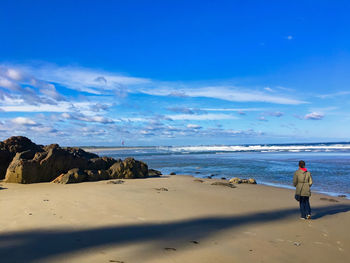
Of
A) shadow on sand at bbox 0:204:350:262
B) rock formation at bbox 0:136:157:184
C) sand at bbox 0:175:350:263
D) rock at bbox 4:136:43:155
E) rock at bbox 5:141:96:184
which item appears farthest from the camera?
rock at bbox 4:136:43:155

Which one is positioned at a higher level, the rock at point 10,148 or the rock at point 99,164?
the rock at point 10,148

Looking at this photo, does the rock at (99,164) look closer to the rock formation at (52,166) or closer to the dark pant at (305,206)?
the rock formation at (52,166)

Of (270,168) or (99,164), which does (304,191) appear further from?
(270,168)

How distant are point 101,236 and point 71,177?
8.34 m

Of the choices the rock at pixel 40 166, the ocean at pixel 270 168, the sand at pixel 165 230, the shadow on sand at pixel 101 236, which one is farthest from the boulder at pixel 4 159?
the shadow on sand at pixel 101 236

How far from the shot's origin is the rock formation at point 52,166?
12.5 m

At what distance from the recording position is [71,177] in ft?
41.8

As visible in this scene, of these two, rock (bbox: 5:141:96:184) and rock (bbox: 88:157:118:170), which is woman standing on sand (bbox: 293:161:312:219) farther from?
rock (bbox: 88:157:118:170)

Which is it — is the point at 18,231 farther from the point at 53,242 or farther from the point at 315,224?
the point at 315,224

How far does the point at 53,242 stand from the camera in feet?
15.6

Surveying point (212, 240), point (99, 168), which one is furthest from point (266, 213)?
point (99, 168)

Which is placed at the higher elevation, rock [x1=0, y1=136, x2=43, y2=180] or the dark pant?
rock [x1=0, y1=136, x2=43, y2=180]

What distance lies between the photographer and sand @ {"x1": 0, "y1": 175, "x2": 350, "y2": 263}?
4465mm

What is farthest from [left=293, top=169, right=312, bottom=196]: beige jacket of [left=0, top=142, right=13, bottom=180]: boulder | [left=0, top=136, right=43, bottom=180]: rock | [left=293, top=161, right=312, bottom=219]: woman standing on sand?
[left=0, top=142, right=13, bottom=180]: boulder
